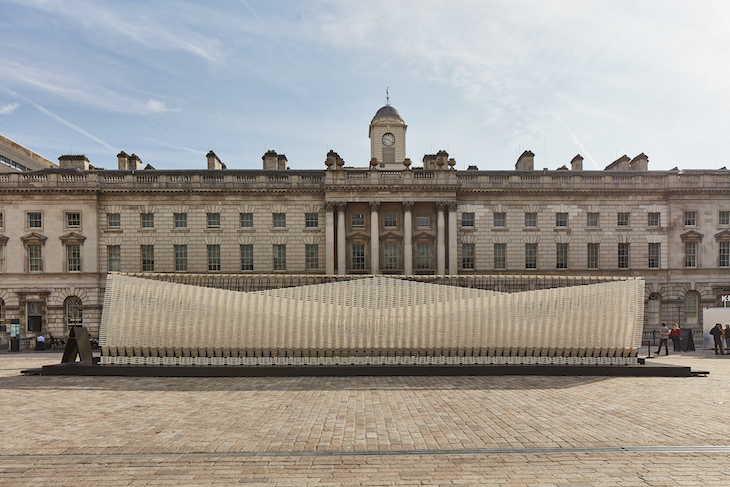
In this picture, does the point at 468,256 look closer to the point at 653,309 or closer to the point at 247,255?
the point at 653,309

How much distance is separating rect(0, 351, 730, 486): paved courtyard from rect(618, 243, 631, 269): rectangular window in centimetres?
2468

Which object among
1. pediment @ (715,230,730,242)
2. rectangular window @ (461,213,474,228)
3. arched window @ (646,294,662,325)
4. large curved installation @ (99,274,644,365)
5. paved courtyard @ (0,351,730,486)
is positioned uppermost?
rectangular window @ (461,213,474,228)

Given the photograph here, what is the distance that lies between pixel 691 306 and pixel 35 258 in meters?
57.4

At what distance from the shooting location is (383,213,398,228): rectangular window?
36.6 m

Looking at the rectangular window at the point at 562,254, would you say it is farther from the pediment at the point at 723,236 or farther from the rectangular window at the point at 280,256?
the rectangular window at the point at 280,256

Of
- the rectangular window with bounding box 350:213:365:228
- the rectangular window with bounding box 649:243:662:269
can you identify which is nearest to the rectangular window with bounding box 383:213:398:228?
the rectangular window with bounding box 350:213:365:228

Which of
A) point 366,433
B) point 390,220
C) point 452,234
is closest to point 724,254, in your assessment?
point 452,234

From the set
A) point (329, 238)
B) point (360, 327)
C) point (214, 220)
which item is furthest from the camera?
point (214, 220)

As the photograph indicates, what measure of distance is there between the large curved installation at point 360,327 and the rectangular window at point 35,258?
82.7ft

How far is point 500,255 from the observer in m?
35.9

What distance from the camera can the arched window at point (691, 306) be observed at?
3544cm

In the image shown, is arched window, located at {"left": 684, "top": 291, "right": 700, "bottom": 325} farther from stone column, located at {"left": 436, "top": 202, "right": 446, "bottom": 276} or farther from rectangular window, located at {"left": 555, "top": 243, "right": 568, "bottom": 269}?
stone column, located at {"left": 436, "top": 202, "right": 446, "bottom": 276}

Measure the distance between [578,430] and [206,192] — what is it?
1316 inches

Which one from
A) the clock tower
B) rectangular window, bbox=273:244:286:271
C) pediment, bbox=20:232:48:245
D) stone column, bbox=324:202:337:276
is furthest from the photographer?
the clock tower
